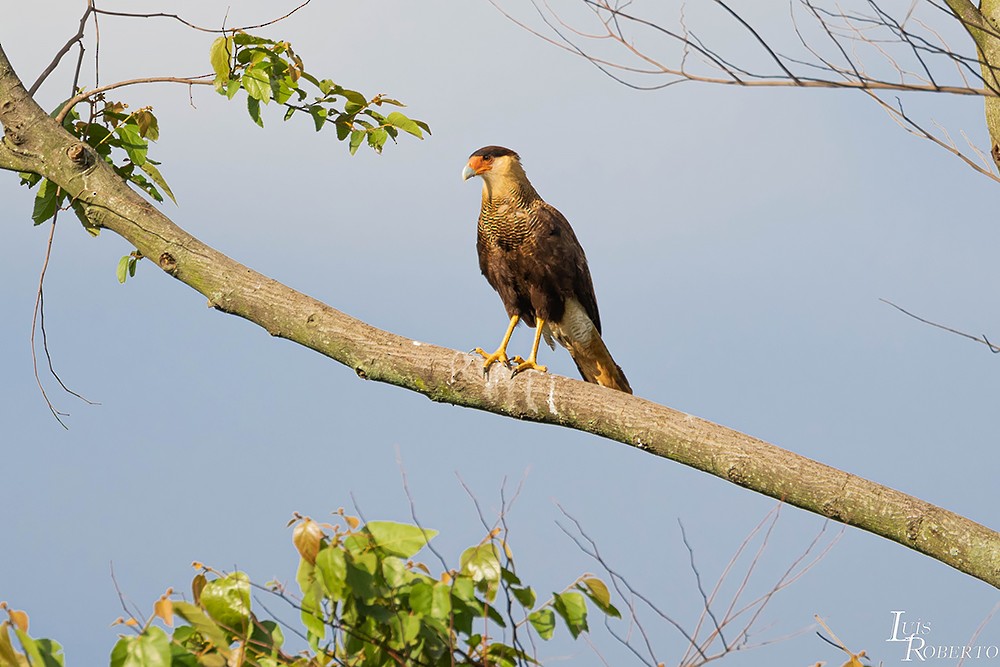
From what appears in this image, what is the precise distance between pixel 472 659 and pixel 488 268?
3.06 meters

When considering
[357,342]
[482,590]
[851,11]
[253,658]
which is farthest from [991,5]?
[253,658]

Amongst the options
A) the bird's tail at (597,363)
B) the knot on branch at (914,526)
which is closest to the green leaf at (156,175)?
the bird's tail at (597,363)

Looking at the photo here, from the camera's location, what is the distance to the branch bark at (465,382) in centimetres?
303

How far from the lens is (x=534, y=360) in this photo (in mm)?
4547

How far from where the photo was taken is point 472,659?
2.32 meters

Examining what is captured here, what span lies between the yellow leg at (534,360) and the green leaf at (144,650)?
6.06ft

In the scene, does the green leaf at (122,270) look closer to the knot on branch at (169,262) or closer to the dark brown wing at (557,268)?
the knot on branch at (169,262)

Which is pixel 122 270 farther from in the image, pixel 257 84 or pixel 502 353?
pixel 502 353

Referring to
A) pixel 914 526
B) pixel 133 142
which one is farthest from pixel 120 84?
pixel 914 526

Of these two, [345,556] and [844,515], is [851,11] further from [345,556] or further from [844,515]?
[345,556]

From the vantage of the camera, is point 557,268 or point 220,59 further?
point 557,268

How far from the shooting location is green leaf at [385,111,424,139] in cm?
402

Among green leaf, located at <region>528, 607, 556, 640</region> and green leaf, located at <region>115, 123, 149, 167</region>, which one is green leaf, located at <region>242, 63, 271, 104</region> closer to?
green leaf, located at <region>115, 123, 149, 167</region>

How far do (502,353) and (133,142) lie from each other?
1.64 meters
